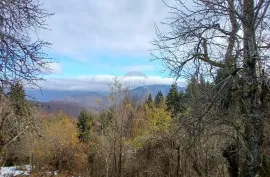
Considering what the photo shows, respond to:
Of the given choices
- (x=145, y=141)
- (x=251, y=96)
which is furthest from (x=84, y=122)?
(x=251, y=96)

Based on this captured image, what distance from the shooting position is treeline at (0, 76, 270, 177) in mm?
6682

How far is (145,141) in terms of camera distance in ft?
55.6

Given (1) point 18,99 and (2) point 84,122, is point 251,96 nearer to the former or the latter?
(1) point 18,99

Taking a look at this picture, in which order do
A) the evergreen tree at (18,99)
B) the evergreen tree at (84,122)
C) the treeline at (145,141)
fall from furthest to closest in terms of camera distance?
the evergreen tree at (84,122) → the treeline at (145,141) → the evergreen tree at (18,99)

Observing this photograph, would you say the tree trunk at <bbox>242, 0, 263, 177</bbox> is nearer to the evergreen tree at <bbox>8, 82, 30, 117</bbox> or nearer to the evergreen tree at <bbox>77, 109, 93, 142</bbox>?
the evergreen tree at <bbox>8, 82, 30, 117</bbox>

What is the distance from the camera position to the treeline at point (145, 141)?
6.68 meters

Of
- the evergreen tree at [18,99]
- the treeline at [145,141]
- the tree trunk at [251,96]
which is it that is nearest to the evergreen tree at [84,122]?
the treeline at [145,141]

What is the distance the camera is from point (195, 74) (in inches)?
308

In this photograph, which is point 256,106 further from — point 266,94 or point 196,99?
point 196,99

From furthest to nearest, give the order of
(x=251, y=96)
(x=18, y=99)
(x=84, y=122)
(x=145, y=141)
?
(x=84, y=122) → (x=145, y=141) → (x=251, y=96) → (x=18, y=99)

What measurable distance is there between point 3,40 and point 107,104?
16.0 m

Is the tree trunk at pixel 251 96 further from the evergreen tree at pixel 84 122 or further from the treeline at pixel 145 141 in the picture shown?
the evergreen tree at pixel 84 122

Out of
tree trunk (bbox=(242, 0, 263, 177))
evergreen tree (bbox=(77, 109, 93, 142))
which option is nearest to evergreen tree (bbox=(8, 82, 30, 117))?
tree trunk (bbox=(242, 0, 263, 177))

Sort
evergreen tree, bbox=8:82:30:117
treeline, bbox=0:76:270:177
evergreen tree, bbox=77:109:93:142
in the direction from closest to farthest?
1. evergreen tree, bbox=8:82:30:117
2. treeline, bbox=0:76:270:177
3. evergreen tree, bbox=77:109:93:142
